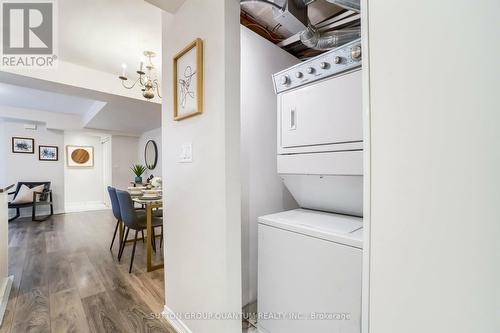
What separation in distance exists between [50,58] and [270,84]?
2.40m

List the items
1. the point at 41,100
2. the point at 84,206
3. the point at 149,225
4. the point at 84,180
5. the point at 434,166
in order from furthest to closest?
the point at 84,180
the point at 84,206
the point at 41,100
the point at 149,225
the point at 434,166

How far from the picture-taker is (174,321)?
1.49 metres

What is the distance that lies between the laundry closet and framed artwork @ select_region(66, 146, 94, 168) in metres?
7.04

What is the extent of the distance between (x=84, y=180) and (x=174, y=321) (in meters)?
6.95

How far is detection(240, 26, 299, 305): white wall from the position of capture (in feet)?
4.95

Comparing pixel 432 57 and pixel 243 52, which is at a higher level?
pixel 243 52

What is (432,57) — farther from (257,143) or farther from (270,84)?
(270,84)

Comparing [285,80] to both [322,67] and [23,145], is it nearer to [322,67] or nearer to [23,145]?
[322,67]

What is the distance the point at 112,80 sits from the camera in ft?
9.13

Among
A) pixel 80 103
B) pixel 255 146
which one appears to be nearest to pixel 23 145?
pixel 80 103

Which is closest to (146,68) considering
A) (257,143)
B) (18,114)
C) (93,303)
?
(257,143)

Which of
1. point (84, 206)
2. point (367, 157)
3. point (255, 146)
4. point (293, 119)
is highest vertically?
point (293, 119)

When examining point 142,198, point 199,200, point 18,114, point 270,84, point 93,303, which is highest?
point 18,114

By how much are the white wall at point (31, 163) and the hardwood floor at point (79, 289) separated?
2169 millimetres
